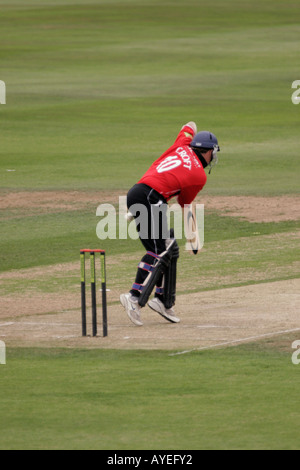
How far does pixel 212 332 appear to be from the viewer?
1127 centimetres

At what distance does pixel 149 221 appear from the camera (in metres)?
11.8

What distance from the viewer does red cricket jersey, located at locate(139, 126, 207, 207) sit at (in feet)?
38.9

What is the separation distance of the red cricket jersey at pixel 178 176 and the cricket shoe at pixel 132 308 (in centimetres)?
124

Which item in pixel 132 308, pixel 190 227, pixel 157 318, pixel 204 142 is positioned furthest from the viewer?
pixel 157 318

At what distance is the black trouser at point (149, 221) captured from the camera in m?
11.8

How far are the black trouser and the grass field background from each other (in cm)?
162

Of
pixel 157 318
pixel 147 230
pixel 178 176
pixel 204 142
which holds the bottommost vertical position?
pixel 157 318

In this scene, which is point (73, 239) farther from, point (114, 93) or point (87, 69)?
point (87, 69)

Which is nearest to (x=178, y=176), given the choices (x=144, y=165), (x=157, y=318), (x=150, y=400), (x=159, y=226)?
(x=159, y=226)

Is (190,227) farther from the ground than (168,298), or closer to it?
farther from the ground

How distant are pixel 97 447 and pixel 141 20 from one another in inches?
2225

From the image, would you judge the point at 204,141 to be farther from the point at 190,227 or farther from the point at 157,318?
the point at 157,318

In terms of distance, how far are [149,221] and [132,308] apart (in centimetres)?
102

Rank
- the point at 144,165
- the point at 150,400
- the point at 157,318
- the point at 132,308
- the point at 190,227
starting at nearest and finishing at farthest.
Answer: the point at 150,400 < the point at 132,308 < the point at 190,227 < the point at 157,318 < the point at 144,165
